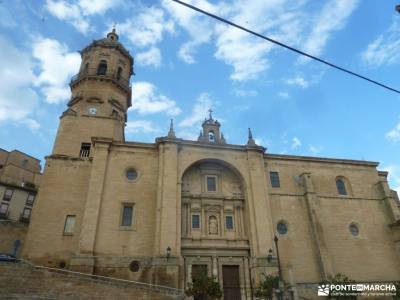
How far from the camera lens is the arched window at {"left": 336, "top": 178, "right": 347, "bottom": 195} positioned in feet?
89.0

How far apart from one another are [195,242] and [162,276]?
3.96 meters

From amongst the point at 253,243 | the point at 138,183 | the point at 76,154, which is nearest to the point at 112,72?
the point at 76,154

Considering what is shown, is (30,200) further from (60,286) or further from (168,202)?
(60,286)

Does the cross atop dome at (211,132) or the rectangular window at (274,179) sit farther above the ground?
the cross atop dome at (211,132)

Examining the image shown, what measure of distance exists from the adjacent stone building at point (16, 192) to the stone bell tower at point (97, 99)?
29.6 feet

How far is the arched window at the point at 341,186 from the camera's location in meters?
27.1

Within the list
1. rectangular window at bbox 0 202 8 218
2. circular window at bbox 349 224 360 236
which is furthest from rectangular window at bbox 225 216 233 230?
rectangular window at bbox 0 202 8 218

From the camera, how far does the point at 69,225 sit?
69.8ft

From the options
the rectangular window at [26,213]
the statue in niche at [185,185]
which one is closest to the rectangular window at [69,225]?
the statue in niche at [185,185]

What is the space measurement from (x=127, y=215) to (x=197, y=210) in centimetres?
540

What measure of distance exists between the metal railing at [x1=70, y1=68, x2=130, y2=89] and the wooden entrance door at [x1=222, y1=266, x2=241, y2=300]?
19371 millimetres

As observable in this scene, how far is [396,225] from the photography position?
2500 cm

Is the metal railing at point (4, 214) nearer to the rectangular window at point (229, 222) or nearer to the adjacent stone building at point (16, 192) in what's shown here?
the adjacent stone building at point (16, 192)

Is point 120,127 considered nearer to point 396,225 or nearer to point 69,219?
point 69,219
